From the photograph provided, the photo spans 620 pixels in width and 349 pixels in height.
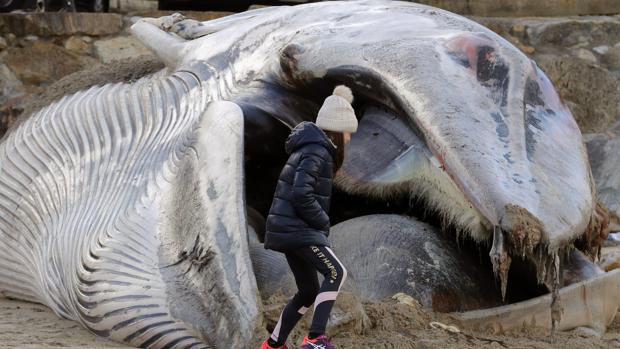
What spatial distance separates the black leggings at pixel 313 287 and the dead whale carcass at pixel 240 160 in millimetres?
207

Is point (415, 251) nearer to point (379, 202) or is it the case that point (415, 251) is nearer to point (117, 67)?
point (379, 202)

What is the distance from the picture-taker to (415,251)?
4426 mm

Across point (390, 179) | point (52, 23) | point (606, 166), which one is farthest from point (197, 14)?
point (390, 179)

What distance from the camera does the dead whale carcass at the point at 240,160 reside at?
3971mm

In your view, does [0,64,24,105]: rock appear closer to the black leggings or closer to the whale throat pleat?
the whale throat pleat

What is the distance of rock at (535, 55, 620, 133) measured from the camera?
7.93 m

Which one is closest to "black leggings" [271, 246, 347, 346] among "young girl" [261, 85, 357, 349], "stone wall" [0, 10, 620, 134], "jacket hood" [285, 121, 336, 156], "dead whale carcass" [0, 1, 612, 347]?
"young girl" [261, 85, 357, 349]

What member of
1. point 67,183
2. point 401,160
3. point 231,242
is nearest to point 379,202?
point 401,160

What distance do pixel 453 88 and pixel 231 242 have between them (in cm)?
106

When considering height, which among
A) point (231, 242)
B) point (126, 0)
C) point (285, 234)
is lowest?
point (126, 0)

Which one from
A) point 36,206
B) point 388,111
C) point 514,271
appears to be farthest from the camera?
point 36,206

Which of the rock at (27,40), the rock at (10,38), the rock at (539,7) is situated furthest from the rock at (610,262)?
the rock at (10,38)

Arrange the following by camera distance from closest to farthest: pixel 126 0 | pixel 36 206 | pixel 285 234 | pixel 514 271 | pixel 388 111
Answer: pixel 285 234
pixel 514 271
pixel 388 111
pixel 36 206
pixel 126 0

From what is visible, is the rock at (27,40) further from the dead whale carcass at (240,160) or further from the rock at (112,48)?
the dead whale carcass at (240,160)
